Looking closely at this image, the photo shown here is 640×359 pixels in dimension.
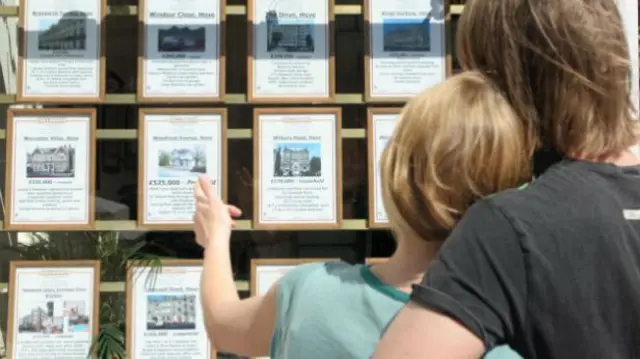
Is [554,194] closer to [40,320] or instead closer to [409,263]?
[409,263]

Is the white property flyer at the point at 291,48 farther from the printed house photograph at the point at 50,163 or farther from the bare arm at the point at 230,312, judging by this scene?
the bare arm at the point at 230,312

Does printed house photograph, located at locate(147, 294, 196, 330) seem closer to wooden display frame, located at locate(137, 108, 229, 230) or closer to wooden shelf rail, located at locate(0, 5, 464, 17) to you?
wooden display frame, located at locate(137, 108, 229, 230)

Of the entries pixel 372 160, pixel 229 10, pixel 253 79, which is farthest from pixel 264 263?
pixel 229 10

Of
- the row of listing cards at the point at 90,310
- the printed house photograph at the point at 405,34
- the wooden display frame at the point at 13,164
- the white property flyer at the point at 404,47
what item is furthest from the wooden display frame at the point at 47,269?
the printed house photograph at the point at 405,34

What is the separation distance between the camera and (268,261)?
2.25 metres

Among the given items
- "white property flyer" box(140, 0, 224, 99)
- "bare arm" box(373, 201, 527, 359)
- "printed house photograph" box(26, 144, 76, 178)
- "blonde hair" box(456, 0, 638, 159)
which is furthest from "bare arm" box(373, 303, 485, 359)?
"printed house photograph" box(26, 144, 76, 178)

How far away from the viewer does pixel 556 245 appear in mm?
739

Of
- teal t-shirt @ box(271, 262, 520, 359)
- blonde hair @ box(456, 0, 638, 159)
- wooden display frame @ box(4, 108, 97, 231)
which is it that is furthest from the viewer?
wooden display frame @ box(4, 108, 97, 231)

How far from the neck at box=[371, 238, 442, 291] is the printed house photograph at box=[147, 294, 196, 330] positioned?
1359 millimetres

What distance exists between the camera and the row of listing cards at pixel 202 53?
2.24m

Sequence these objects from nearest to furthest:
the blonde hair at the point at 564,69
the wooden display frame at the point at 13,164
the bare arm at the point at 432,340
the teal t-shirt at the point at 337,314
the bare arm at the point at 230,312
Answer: the bare arm at the point at 432,340 < the blonde hair at the point at 564,69 < the teal t-shirt at the point at 337,314 < the bare arm at the point at 230,312 < the wooden display frame at the point at 13,164

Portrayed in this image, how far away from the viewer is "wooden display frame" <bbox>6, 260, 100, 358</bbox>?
2.21 meters

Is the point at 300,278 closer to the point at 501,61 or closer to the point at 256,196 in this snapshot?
the point at 501,61

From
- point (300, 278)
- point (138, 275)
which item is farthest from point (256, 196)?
point (300, 278)
